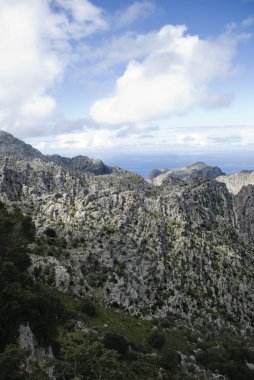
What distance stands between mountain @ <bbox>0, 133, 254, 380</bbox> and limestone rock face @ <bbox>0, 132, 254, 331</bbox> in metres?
0.22

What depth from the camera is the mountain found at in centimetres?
5309

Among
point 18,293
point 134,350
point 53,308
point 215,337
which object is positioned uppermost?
point 18,293

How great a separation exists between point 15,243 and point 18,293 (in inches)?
564

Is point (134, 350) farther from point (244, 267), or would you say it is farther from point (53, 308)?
point (244, 267)

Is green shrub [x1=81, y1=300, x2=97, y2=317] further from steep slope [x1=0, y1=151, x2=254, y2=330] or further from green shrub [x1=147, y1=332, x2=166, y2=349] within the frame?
green shrub [x1=147, y1=332, x2=166, y2=349]

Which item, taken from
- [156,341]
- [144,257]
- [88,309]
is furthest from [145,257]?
[156,341]

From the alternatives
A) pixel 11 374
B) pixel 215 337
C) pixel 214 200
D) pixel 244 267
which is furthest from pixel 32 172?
pixel 11 374

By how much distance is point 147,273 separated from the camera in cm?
8194

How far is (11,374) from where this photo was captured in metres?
25.7

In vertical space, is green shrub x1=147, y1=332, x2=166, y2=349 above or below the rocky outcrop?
below

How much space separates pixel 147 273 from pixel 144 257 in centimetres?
428

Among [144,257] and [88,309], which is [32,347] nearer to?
[88,309]

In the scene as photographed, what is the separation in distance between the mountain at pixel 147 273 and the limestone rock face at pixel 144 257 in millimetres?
222

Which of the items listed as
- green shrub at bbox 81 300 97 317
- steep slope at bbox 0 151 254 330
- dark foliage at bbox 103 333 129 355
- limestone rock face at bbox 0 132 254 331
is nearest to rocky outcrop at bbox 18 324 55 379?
dark foliage at bbox 103 333 129 355
